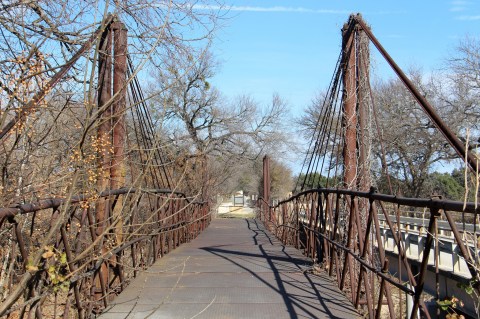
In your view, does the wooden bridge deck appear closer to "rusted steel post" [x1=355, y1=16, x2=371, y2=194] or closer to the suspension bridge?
the suspension bridge

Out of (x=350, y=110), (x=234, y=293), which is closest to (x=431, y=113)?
(x=234, y=293)

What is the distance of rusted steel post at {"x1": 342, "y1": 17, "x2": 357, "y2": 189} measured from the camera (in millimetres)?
8578

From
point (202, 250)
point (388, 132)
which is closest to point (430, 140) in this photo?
point (388, 132)

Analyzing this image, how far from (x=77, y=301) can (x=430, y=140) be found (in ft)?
104

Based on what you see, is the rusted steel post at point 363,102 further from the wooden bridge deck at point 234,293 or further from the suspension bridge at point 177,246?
the wooden bridge deck at point 234,293

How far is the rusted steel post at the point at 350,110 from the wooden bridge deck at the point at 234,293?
62.7 inches

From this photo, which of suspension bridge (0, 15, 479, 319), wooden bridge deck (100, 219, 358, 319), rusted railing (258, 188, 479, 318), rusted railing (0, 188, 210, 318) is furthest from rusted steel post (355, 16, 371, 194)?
rusted railing (0, 188, 210, 318)

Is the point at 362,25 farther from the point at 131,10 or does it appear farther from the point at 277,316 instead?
the point at 277,316

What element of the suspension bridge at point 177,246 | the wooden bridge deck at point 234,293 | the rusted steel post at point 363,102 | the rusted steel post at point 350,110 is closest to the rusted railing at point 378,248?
the suspension bridge at point 177,246

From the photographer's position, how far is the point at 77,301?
14.9 ft

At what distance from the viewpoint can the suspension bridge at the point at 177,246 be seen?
11.9 ft

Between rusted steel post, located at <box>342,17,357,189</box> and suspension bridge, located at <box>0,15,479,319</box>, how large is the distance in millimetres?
18

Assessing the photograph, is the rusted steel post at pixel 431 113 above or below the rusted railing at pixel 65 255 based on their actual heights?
above

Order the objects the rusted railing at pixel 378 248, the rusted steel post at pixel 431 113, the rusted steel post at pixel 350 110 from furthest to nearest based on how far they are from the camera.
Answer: the rusted steel post at pixel 350 110
the rusted steel post at pixel 431 113
the rusted railing at pixel 378 248
